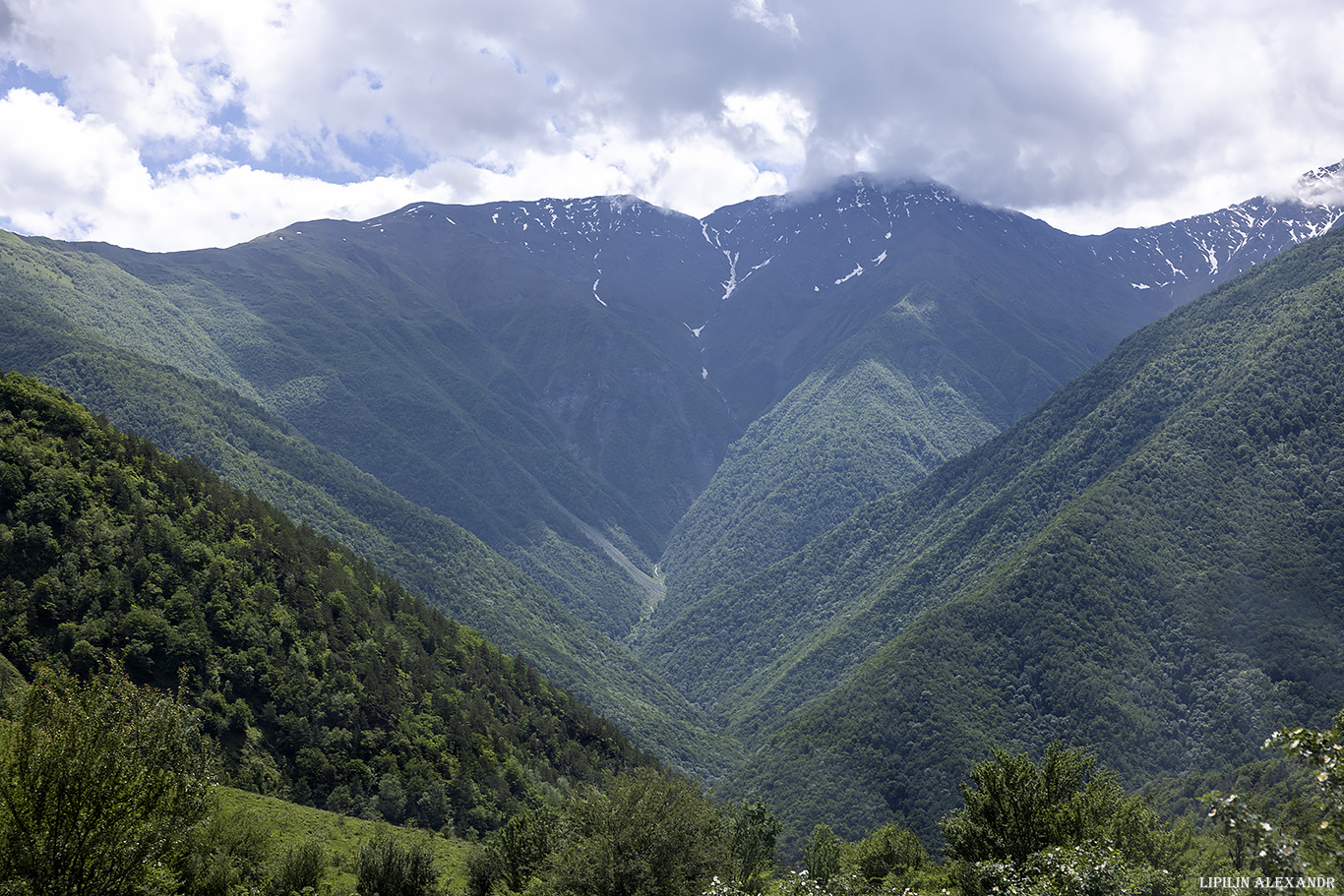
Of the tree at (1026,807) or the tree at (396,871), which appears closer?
the tree at (1026,807)

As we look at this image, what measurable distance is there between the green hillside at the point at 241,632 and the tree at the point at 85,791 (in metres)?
54.5

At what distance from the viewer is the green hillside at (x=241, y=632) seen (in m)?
82.0

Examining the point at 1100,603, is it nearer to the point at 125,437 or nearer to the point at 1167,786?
the point at 1167,786

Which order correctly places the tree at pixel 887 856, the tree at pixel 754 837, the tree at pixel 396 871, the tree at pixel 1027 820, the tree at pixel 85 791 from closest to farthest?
the tree at pixel 85 791
the tree at pixel 1027 820
the tree at pixel 396 871
the tree at pixel 754 837
the tree at pixel 887 856

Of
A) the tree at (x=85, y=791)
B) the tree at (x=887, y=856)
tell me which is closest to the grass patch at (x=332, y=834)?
the tree at (x=85, y=791)

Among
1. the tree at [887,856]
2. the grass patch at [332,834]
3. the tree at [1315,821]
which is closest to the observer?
the tree at [1315,821]

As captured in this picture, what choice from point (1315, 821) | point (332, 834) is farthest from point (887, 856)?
point (1315, 821)

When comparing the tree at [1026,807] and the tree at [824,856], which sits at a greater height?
the tree at [1026,807]

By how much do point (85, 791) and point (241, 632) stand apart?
77.9 meters

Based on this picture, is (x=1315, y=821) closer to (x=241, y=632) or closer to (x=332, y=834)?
(x=332, y=834)

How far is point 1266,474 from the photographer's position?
189 metres

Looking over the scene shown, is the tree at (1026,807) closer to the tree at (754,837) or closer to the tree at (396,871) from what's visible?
the tree at (754,837)

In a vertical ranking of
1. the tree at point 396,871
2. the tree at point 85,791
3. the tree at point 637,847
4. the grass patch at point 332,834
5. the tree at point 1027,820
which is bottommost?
the grass patch at point 332,834

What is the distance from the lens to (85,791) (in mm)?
26562
